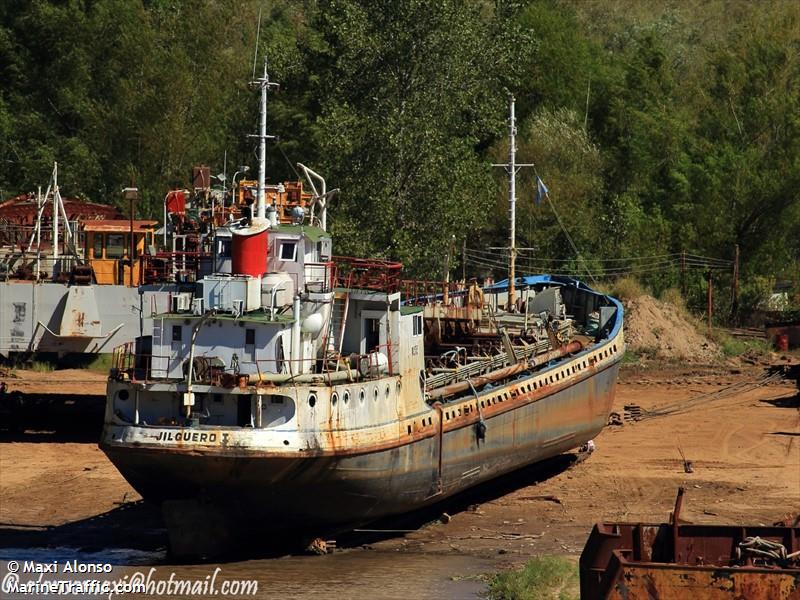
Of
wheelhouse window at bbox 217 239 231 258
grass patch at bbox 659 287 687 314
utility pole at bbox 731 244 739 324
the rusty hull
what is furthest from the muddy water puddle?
utility pole at bbox 731 244 739 324

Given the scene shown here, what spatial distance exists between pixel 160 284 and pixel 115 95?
125ft

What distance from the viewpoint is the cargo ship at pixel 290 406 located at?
92.9 feet

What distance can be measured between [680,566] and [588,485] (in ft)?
48.6

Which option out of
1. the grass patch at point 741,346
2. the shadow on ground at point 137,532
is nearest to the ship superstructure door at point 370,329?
the shadow on ground at point 137,532

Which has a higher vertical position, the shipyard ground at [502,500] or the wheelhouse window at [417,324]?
the wheelhouse window at [417,324]

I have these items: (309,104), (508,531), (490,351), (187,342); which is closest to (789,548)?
(508,531)

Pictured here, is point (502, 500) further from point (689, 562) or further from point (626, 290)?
point (626, 290)

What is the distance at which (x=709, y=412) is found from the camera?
146 ft

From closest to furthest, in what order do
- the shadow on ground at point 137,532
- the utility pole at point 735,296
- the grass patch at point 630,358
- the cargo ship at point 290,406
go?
the cargo ship at point 290,406, the shadow on ground at point 137,532, the grass patch at point 630,358, the utility pole at point 735,296

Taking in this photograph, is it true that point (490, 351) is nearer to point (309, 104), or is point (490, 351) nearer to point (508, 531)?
point (508, 531)

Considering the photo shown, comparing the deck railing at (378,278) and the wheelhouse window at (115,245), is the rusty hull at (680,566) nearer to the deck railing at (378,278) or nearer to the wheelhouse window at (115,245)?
the deck railing at (378,278)

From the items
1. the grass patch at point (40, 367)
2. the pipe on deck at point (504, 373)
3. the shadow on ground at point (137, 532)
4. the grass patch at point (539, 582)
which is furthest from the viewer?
the grass patch at point (40, 367)

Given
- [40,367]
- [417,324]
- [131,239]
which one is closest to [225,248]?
[417,324]

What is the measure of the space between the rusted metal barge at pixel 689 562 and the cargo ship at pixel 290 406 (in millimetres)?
6984
